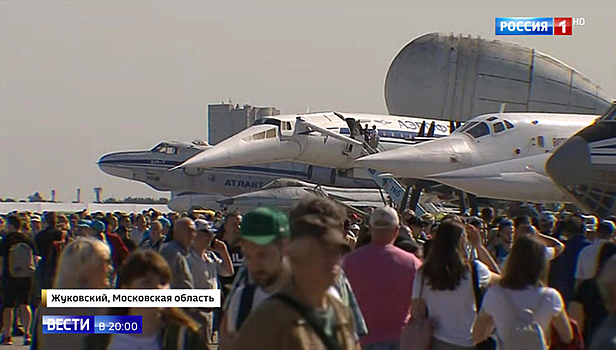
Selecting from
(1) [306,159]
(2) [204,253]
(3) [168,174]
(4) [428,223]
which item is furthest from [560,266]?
(3) [168,174]

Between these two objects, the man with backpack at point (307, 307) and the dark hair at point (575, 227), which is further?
the dark hair at point (575, 227)

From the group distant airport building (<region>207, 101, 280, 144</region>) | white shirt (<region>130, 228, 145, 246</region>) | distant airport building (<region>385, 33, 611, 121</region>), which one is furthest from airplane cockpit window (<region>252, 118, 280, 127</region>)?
distant airport building (<region>207, 101, 280, 144</region>)

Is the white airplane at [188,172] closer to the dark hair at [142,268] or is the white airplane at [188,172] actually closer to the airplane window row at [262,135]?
the airplane window row at [262,135]

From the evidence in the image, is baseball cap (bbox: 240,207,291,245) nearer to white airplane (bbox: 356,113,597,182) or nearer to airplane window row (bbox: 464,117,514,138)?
white airplane (bbox: 356,113,597,182)

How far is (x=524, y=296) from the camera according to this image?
6.76 meters

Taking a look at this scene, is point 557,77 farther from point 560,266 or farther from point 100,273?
point 100,273

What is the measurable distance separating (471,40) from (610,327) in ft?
140

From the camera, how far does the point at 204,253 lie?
980 centimetres

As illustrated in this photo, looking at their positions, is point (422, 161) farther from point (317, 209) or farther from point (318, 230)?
point (318, 230)

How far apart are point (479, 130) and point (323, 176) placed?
520 inches

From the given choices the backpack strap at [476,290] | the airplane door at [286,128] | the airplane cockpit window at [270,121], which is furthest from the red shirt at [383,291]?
the airplane cockpit window at [270,121]

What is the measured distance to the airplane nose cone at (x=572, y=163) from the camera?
64.1ft

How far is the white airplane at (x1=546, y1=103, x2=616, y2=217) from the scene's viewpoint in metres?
19.2

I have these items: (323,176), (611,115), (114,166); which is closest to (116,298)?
(611,115)
